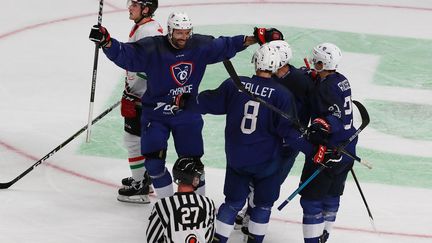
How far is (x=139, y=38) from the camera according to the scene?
6.27 metres

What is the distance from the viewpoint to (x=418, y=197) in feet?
22.2

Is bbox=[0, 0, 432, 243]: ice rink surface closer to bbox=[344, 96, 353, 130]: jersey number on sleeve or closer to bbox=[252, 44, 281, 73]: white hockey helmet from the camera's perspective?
bbox=[344, 96, 353, 130]: jersey number on sleeve

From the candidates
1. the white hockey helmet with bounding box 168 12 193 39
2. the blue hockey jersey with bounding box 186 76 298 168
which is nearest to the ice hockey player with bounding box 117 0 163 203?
the white hockey helmet with bounding box 168 12 193 39

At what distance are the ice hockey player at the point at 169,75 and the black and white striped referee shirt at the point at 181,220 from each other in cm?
164

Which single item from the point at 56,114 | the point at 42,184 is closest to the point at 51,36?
the point at 56,114

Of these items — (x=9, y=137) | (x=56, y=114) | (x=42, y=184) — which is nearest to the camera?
(x=42, y=184)

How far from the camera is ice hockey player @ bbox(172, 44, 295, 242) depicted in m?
5.49

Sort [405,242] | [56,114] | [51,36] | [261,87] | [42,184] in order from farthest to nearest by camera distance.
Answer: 1. [51,36]
2. [56,114]
3. [42,184]
4. [405,242]
5. [261,87]

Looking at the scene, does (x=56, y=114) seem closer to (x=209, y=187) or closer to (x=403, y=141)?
(x=209, y=187)

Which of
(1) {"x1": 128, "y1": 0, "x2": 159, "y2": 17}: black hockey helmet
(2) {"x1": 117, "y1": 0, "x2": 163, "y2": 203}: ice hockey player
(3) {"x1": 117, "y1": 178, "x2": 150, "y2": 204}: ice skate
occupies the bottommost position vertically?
(3) {"x1": 117, "y1": 178, "x2": 150, "y2": 204}: ice skate

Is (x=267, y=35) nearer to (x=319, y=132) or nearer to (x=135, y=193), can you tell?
(x=319, y=132)

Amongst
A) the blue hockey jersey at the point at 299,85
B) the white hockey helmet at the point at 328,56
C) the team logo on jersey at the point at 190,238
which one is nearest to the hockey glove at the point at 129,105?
the blue hockey jersey at the point at 299,85

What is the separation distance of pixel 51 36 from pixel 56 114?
1825 millimetres

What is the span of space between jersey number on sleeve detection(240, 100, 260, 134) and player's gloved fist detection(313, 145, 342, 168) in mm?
354
